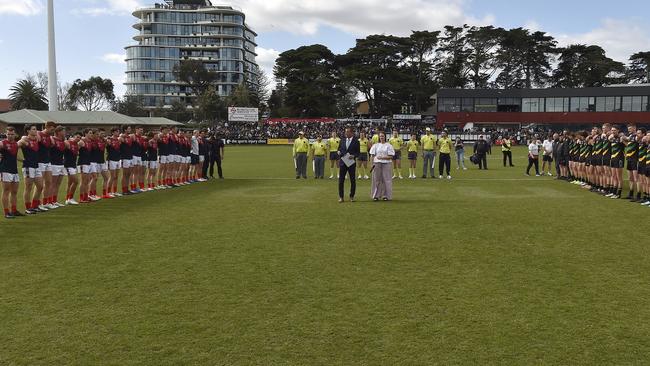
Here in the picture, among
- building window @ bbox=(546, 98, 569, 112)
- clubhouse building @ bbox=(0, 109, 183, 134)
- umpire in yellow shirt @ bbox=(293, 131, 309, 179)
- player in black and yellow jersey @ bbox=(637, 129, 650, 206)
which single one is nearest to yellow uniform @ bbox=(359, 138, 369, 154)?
umpire in yellow shirt @ bbox=(293, 131, 309, 179)

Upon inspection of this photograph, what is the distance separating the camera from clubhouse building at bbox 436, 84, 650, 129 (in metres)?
84.5

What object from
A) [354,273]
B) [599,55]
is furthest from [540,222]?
[599,55]

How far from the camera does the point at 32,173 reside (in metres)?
12.6

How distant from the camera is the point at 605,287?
6531 millimetres

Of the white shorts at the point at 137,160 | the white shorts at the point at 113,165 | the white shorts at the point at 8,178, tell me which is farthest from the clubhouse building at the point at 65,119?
the white shorts at the point at 8,178

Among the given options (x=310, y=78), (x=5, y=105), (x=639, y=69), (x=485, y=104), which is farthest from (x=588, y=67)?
(x=5, y=105)

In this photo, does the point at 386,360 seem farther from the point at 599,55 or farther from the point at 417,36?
the point at 599,55

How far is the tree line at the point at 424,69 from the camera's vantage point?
285 ft

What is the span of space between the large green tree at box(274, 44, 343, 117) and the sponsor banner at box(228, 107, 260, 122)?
476 inches

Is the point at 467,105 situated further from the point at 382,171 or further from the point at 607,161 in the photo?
the point at 382,171

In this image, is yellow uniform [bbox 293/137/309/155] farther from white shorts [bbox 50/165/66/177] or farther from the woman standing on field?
white shorts [bbox 50/165/66/177]

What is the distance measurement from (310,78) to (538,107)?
38.8 metres

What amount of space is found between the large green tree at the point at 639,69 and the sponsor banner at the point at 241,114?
7230 centimetres

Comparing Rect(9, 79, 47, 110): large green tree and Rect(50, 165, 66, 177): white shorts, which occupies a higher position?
Rect(9, 79, 47, 110): large green tree
